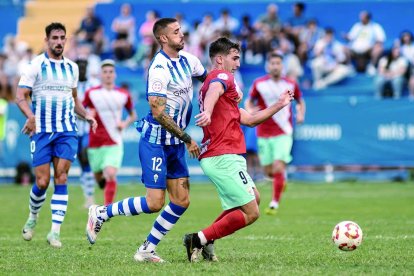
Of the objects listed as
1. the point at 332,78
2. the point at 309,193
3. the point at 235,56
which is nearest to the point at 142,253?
the point at 235,56

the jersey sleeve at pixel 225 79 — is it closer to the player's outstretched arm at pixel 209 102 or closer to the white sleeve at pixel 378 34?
the player's outstretched arm at pixel 209 102

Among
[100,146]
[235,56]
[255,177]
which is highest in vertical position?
[235,56]

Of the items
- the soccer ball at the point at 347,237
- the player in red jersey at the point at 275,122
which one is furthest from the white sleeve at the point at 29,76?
the player in red jersey at the point at 275,122

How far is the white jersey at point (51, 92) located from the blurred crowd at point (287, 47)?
14.3 metres

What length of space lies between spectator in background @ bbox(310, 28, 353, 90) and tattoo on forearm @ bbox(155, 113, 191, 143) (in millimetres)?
18253

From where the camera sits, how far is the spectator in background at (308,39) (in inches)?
1115

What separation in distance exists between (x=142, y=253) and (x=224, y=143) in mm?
1441

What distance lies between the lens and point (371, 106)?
2467 centimetres

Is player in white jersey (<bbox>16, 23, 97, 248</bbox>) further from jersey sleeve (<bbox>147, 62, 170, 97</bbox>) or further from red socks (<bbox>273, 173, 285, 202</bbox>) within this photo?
red socks (<bbox>273, 173, 285, 202</bbox>)

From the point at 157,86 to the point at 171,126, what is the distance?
1.43 feet

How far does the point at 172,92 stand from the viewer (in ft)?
32.8

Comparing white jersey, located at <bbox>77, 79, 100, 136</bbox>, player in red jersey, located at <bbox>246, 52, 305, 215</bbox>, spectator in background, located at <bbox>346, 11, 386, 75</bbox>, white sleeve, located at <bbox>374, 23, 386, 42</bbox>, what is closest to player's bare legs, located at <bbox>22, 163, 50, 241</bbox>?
white jersey, located at <bbox>77, 79, 100, 136</bbox>

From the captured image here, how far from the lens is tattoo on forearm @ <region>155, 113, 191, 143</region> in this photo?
31.7ft

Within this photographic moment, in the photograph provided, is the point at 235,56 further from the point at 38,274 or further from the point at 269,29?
the point at 269,29
